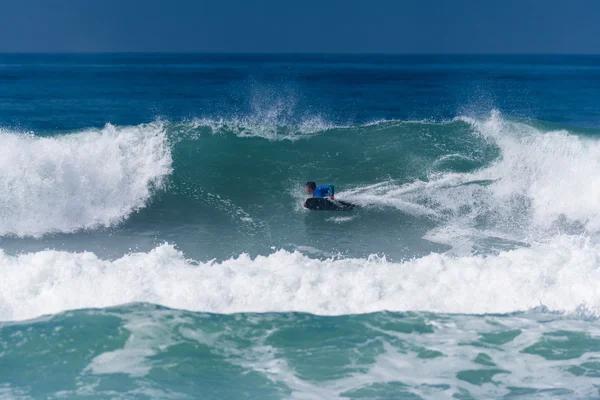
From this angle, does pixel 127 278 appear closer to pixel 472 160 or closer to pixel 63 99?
pixel 472 160

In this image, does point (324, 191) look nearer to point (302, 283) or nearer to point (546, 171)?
point (302, 283)

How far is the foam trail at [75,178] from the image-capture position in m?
14.1

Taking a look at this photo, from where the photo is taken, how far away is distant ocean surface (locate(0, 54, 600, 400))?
7887 millimetres

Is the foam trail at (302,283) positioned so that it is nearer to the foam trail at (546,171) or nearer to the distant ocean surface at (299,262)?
the distant ocean surface at (299,262)

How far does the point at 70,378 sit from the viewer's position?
773cm

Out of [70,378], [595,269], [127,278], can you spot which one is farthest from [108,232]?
[595,269]

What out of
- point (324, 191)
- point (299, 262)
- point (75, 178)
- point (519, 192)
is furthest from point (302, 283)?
point (519, 192)

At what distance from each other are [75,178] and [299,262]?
7256 millimetres

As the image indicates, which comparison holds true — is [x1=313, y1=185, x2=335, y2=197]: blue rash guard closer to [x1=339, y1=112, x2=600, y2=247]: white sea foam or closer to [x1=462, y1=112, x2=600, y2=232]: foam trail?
[x1=339, y1=112, x2=600, y2=247]: white sea foam

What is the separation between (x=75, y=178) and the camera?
1520 cm

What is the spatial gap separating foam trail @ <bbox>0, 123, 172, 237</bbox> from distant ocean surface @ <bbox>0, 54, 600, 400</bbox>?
49 mm

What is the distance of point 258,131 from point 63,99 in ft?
66.0

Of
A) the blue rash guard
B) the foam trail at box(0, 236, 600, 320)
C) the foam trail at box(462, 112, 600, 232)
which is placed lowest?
the foam trail at box(0, 236, 600, 320)

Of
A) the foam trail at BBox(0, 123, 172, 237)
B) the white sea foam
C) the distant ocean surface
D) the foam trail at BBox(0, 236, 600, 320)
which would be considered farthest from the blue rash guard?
the foam trail at BBox(0, 123, 172, 237)
